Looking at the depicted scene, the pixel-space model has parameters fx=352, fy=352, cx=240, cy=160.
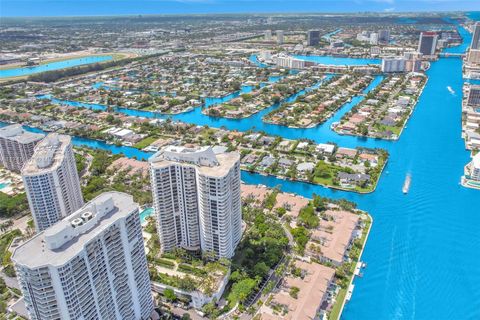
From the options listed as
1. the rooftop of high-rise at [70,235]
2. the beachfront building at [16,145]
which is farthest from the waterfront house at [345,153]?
the beachfront building at [16,145]

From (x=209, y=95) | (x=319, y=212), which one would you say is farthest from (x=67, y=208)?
(x=209, y=95)

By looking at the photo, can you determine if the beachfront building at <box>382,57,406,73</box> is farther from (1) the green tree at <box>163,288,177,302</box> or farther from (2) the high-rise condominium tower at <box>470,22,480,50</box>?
(1) the green tree at <box>163,288,177,302</box>

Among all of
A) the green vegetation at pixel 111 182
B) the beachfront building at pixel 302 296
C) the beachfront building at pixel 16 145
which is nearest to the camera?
the beachfront building at pixel 302 296

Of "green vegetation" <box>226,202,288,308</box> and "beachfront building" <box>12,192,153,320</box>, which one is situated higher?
"beachfront building" <box>12,192,153,320</box>

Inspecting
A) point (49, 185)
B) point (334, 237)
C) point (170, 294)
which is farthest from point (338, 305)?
point (49, 185)

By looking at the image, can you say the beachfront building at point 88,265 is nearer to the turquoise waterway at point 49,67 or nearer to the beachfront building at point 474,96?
the beachfront building at point 474,96

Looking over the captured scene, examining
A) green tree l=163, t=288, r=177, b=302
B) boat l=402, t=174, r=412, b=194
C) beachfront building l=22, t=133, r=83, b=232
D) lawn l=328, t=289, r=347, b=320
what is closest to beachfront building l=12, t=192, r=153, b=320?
green tree l=163, t=288, r=177, b=302
